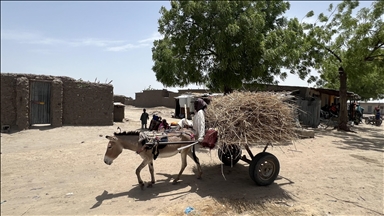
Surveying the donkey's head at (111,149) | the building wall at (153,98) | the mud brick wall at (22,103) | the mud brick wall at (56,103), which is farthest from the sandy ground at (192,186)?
the building wall at (153,98)

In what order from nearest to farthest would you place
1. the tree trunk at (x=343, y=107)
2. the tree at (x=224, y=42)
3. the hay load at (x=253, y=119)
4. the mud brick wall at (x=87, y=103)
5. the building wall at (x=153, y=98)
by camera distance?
the hay load at (x=253, y=119), the tree at (x=224, y=42), the mud brick wall at (x=87, y=103), the tree trunk at (x=343, y=107), the building wall at (x=153, y=98)

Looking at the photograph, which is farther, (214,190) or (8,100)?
(8,100)

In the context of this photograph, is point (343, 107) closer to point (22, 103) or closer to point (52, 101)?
point (52, 101)

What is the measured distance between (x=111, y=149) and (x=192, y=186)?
1.82 meters

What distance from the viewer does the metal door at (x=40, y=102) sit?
13172mm

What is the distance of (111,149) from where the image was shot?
5219 millimetres

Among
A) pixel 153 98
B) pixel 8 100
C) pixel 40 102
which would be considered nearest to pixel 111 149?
pixel 8 100

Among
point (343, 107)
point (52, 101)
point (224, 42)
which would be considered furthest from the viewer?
point (343, 107)

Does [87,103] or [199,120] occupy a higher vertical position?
[87,103]

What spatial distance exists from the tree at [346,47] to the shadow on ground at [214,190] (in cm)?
1017

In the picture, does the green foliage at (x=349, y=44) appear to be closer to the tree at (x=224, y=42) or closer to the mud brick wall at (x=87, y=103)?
the tree at (x=224, y=42)

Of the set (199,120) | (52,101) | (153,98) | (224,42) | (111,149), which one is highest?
(224,42)

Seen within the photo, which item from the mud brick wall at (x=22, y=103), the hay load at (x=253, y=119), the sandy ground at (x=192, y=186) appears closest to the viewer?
the sandy ground at (x=192, y=186)

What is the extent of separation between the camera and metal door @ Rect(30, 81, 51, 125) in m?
13.2
